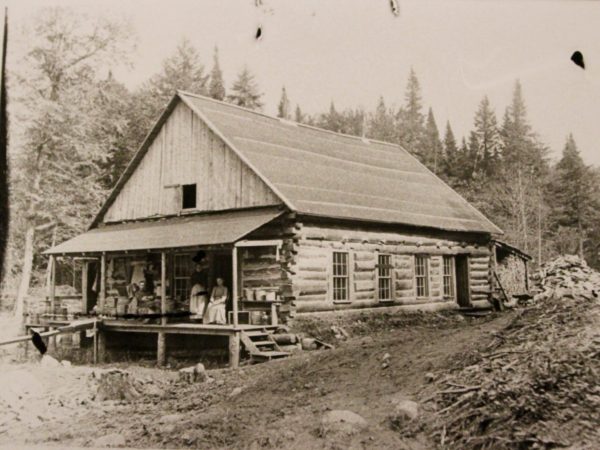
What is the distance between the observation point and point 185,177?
18281 mm

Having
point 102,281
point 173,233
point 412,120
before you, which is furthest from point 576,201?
point 412,120

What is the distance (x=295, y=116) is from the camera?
65250mm

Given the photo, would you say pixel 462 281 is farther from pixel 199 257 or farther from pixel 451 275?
pixel 199 257

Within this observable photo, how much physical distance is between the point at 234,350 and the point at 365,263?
5556 mm

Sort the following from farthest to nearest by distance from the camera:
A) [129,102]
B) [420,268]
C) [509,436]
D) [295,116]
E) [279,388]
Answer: [295,116] < [129,102] < [420,268] < [279,388] < [509,436]

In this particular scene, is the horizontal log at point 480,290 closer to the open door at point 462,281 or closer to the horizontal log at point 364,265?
the open door at point 462,281

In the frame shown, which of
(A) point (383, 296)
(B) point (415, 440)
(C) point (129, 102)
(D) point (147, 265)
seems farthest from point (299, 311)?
(C) point (129, 102)

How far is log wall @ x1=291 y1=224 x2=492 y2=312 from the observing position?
15.8 meters

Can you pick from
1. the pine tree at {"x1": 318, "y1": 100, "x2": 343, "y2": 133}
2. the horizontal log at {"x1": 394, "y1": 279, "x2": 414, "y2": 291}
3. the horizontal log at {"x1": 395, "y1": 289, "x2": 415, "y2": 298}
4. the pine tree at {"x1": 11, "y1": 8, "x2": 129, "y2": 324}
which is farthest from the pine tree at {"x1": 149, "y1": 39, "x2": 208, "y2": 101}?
the pine tree at {"x1": 318, "y1": 100, "x2": 343, "y2": 133}

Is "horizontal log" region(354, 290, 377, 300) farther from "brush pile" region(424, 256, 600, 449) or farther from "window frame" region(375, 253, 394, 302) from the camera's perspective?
"brush pile" region(424, 256, 600, 449)

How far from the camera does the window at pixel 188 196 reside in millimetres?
18641

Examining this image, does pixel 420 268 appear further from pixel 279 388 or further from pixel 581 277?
pixel 279 388

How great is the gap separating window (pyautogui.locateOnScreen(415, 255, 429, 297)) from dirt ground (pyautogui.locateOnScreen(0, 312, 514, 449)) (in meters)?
7.85

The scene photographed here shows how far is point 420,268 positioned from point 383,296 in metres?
2.22
